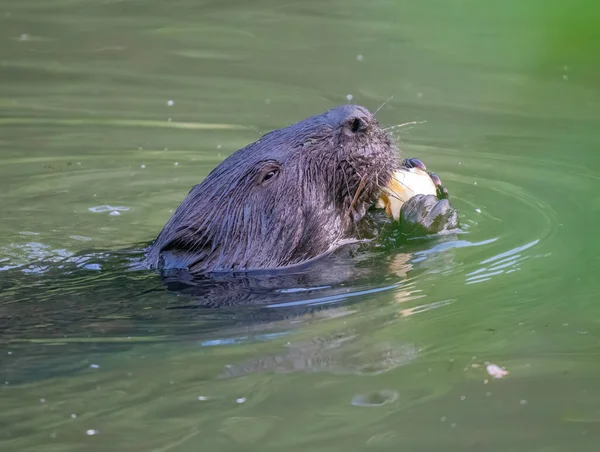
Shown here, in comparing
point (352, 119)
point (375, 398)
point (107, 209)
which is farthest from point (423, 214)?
point (107, 209)

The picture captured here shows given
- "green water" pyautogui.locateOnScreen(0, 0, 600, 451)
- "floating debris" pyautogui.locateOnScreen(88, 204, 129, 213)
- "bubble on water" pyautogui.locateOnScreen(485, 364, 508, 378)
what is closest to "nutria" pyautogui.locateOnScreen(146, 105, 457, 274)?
"green water" pyautogui.locateOnScreen(0, 0, 600, 451)

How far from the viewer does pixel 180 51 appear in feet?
36.1

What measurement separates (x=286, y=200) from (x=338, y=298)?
679 mm

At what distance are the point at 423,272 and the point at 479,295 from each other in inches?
16.4

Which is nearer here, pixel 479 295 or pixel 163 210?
pixel 479 295

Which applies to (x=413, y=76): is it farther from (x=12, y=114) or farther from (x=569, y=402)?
(x=569, y=402)

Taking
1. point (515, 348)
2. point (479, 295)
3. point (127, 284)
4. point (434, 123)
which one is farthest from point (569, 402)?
point (434, 123)

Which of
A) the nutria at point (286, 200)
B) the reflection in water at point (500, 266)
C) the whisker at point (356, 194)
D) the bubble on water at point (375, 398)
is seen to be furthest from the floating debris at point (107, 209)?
the bubble on water at point (375, 398)

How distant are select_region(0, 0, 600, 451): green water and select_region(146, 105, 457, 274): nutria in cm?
30

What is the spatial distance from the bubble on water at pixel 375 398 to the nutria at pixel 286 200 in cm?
166

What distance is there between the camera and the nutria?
17.9ft

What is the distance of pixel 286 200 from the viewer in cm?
549

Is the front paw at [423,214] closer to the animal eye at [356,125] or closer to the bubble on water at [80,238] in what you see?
the animal eye at [356,125]

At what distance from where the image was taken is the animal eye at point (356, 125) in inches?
220
